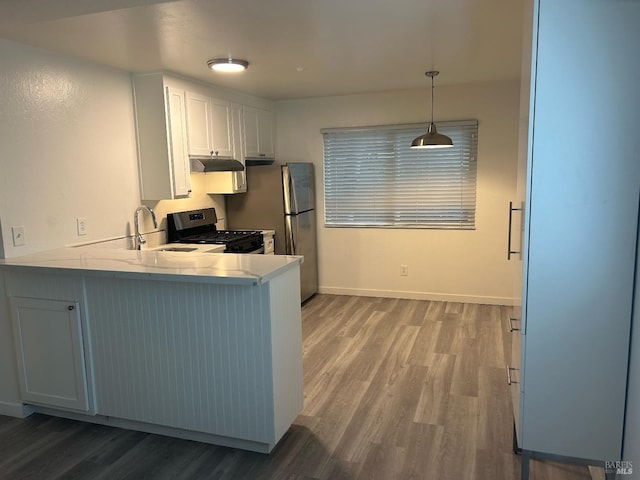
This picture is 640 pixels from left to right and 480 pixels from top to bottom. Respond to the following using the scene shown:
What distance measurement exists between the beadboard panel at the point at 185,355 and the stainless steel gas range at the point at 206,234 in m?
1.63

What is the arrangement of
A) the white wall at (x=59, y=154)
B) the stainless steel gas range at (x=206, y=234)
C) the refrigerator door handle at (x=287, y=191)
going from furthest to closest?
the refrigerator door handle at (x=287, y=191) → the stainless steel gas range at (x=206, y=234) → the white wall at (x=59, y=154)

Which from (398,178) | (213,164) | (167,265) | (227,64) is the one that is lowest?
(167,265)

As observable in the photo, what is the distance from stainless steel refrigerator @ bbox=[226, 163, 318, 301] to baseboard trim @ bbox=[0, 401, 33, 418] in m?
2.74

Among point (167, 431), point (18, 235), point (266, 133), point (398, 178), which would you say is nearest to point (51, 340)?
point (18, 235)

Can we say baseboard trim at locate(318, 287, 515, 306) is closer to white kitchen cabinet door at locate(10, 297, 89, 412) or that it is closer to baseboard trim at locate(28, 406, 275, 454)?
baseboard trim at locate(28, 406, 275, 454)

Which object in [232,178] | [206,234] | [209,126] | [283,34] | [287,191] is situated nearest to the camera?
[283,34]

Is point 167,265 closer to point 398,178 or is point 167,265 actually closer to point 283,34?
point 283,34

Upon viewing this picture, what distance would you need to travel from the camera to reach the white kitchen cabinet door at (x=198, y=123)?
4.14 meters

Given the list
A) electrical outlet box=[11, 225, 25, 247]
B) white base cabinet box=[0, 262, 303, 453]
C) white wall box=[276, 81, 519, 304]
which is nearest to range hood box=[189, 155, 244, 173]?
white wall box=[276, 81, 519, 304]

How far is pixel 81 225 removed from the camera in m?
3.46

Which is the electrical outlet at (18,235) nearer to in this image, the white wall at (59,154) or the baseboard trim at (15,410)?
the white wall at (59,154)

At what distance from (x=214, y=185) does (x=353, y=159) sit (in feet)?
5.38

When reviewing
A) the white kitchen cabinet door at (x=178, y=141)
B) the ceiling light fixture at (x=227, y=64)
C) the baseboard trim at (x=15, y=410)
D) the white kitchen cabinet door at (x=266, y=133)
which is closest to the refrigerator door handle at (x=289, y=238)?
the white kitchen cabinet door at (x=266, y=133)

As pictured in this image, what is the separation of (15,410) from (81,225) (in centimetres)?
128
